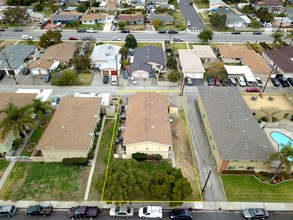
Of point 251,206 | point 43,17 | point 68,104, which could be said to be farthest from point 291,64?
point 43,17

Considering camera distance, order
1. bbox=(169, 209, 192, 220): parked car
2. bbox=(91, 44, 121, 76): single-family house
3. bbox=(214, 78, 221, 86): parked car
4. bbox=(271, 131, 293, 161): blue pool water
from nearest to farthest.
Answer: bbox=(169, 209, 192, 220): parked car → bbox=(271, 131, 293, 161): blue pool water → bbox=(214, 78, 221, 86): parked car → bbox=(91, 44, 121, 76): single-family house

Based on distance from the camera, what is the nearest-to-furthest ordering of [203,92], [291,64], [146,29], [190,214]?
1. [190,214]
2. [203,92]
3. [291,64]
4. [146,29]

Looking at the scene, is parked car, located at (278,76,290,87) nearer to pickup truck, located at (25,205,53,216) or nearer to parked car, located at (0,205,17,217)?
pickup truck, located at (25,205,53,216)

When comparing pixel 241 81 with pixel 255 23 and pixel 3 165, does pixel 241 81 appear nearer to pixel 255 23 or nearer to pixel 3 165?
pixel 255 23

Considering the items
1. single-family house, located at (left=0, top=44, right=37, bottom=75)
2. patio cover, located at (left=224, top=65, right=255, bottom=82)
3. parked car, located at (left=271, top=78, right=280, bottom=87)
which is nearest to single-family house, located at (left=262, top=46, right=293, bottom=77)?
parked car, located at (left=271, top=78, right=280, bottom=87)

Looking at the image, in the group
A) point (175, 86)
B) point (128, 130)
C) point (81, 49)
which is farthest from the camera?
point (81, 49)

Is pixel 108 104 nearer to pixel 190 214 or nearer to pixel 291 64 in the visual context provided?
pixel 190 214
